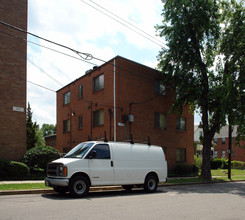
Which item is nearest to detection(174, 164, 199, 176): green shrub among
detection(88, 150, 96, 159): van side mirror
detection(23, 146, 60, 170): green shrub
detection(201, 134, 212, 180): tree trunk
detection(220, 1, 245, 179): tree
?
detection(201, 134, 212, 180): tree trunk

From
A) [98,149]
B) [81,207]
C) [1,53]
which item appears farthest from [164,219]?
[1,53]

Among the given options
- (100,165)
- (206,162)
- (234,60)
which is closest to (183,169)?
(206,162)

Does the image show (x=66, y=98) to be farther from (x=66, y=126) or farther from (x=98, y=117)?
(x=98, y=117)

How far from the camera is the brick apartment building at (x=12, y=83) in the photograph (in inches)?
695

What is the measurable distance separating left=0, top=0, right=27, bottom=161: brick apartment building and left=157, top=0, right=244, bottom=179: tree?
10.9m

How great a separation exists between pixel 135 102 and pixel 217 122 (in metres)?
6.60

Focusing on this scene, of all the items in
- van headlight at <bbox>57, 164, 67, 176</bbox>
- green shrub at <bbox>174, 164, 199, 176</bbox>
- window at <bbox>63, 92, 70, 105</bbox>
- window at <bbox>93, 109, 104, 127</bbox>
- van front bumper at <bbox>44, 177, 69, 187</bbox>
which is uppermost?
window at <bbox>63, 92, 70, 105</bbox>

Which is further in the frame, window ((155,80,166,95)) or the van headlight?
window ((155,80,166,95))

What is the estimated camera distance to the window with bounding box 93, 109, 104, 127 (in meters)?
23.0

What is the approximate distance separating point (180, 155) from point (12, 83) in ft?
53.3

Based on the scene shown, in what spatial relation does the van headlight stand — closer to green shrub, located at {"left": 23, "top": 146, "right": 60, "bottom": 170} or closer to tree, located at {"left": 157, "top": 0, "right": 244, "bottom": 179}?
green shrub, located at {"left": 23, "top": 146, "right": 60, "bottom": 170}

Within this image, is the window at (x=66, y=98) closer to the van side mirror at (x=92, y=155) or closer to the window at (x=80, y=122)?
the window at (x=80, y=122)

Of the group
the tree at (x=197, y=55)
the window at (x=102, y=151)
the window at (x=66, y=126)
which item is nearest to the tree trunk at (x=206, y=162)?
the tree at (x=197, y=55)

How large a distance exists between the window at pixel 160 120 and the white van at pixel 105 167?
10.8m
